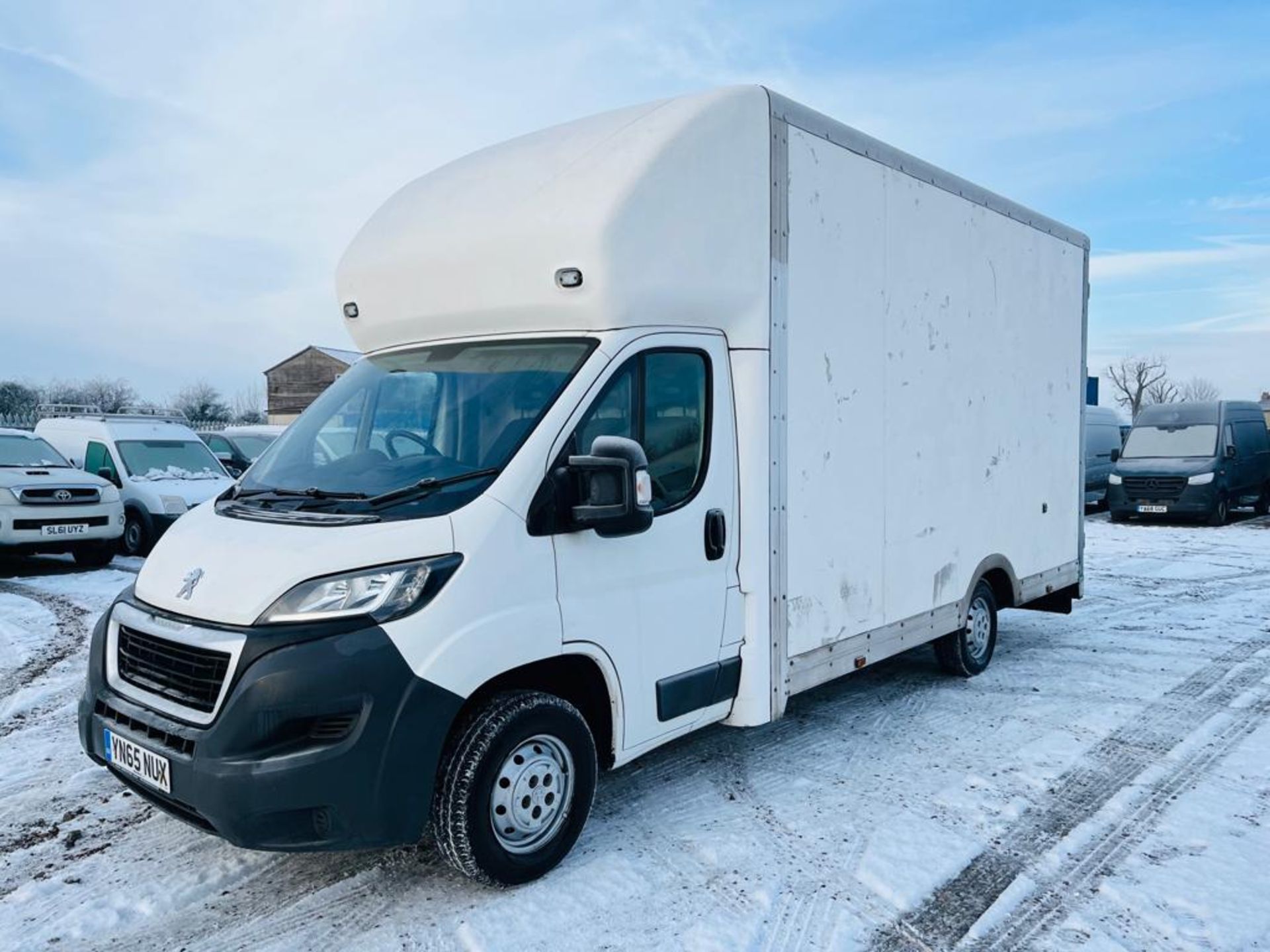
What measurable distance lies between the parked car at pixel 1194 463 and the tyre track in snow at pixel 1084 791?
35.7 feet

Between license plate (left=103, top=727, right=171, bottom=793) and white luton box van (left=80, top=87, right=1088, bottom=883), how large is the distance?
0.03 m

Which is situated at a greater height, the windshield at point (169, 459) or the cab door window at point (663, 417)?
the cab door window at point (663, 417)

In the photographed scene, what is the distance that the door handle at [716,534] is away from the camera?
435 cm

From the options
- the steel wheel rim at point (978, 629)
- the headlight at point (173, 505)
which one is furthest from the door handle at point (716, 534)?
the headlight at point (173, 505)

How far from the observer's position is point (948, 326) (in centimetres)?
595

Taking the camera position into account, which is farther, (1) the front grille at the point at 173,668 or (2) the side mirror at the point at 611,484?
(2) the side mirror at the point at 611,484

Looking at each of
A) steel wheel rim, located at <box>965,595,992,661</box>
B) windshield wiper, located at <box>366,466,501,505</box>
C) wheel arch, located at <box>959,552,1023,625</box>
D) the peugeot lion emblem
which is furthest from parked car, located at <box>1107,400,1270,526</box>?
the peugeot lion emblem

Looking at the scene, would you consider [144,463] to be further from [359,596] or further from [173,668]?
[359,596]

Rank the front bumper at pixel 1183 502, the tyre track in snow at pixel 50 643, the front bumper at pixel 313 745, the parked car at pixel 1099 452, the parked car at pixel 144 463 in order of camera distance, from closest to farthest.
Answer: the front bumper at pixel 313 745 < the tyre track in snow at pixel 50 643 < the parked car at pixel 144 463 < the front bumper at pixel 1183 502 < the parked car at pixel 1099 452

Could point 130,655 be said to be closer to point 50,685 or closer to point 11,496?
point 50,685

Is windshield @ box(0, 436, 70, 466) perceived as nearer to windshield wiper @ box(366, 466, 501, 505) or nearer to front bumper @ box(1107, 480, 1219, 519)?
windshield wiper @ box(366, 466, 501, 505)

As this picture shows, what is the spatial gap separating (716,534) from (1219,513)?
54.7 ft

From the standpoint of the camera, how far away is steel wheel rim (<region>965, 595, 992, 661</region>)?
6672mm

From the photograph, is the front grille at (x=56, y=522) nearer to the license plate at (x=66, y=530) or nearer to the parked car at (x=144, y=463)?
the license plate at (x=66, y=530)
